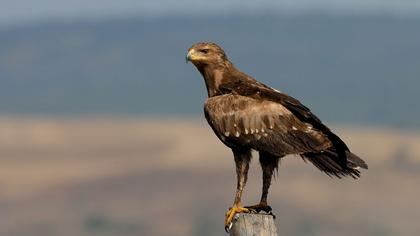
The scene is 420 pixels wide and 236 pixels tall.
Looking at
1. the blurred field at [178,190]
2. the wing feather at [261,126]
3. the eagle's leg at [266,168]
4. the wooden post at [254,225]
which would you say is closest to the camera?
the wooden post at [254,225]

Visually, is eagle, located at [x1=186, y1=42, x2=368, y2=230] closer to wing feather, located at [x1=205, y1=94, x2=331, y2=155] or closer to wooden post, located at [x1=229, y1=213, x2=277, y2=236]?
wing feather, located at [x1=205, y1=94, x2=331, y2=155]

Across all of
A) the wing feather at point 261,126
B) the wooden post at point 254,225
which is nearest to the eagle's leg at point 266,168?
the wing feather at point 261,126

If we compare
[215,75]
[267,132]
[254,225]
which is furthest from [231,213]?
[215,75]

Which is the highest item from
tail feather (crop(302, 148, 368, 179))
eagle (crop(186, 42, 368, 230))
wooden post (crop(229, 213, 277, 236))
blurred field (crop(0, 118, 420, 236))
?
blurred field (crop(0, 118, 420, 236))

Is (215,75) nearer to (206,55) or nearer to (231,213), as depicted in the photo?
(206,55)

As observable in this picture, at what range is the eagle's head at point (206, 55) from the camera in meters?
20.1

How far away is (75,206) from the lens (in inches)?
Result: 5787

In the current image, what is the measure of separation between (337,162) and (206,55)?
2772 millimetres

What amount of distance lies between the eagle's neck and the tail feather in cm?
192

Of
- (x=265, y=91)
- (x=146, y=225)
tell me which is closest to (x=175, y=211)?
(x=146, y=225)

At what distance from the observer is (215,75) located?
20.1 metres

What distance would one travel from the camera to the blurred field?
124 m

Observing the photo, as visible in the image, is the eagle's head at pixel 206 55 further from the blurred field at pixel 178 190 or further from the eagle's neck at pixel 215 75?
the blurred field at pixel 178 190

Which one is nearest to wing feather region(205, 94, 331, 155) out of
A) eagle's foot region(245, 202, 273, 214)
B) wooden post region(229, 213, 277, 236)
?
eagle's foot region(245, 202, 273, 214)
